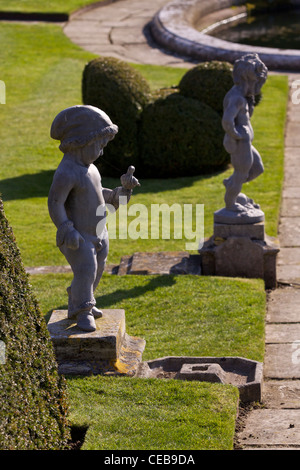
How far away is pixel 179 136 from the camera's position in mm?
14602

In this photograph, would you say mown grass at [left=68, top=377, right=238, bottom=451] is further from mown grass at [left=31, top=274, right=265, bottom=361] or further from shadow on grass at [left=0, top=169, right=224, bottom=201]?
shadow on grass at [left=0, top=169, right=224, bottom=201]

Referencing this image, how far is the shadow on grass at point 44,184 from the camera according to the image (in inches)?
551

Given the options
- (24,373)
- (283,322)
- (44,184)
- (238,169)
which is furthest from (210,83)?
(24,373)

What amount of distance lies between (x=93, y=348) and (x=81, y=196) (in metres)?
1.21

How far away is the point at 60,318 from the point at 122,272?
3376mm

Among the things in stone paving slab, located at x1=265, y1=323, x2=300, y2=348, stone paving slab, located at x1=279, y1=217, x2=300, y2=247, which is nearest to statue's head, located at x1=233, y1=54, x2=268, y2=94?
stone paving slab, located at x1=279, y1=217, x2=300, y2=247

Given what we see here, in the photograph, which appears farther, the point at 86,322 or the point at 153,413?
the point at 86,322

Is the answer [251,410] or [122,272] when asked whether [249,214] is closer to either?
[122,272]

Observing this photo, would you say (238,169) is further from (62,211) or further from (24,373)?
(24,373)

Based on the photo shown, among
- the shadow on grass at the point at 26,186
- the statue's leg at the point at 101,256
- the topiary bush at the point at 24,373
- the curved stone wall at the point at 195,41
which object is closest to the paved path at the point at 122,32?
the curved stone wall at the point at 195,41

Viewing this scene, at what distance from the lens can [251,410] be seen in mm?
6875

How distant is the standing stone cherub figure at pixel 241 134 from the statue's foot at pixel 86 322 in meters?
3.69

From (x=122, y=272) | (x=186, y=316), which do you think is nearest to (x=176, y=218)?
(x=122, y=272)

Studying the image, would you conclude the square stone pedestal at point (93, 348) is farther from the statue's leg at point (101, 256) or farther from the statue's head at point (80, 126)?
the statue's head at point (80, 126)
